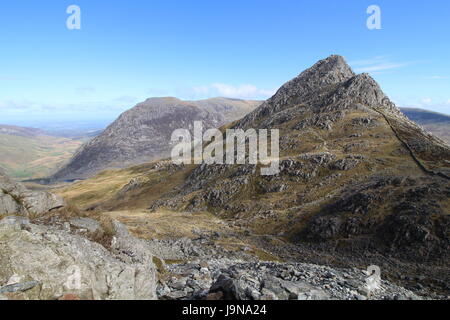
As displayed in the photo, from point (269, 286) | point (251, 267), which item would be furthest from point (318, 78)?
point (269, 286)

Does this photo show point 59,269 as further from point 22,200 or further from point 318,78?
point 318,78

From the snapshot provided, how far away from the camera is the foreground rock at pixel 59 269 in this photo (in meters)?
14.4

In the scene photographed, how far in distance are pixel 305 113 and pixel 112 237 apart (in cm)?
10701

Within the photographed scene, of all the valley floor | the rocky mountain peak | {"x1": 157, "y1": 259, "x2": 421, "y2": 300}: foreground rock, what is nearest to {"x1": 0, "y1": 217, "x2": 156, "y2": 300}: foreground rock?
{"x1": 157, "y1": 259, "x2": 421, "y2": 300}: foreground rock

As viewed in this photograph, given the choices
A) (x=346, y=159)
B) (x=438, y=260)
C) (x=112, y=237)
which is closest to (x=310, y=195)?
(x=346, y=159)

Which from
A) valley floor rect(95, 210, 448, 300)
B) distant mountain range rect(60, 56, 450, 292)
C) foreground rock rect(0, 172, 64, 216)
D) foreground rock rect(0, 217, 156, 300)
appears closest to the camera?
foreground rock rect(0, 217, 156, 300)

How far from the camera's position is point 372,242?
149 ft

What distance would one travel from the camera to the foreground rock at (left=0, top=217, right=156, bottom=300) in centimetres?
1438

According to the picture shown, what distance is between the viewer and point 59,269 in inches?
605

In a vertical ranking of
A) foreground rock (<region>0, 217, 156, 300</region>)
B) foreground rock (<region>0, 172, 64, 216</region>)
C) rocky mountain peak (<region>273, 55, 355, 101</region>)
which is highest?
rocky mountain peak (<region>273, 55, 355, 101</region>)

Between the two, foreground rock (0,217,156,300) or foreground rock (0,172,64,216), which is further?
foreground rock (0,172,64,216)

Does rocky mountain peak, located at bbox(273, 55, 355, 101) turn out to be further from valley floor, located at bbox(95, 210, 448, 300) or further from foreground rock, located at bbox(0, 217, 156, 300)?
foreground rock, located at bbox(0, 217, 156, 300)

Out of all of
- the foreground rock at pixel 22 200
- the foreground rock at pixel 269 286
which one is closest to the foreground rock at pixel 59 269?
the foreground rock at pixel 269 286
